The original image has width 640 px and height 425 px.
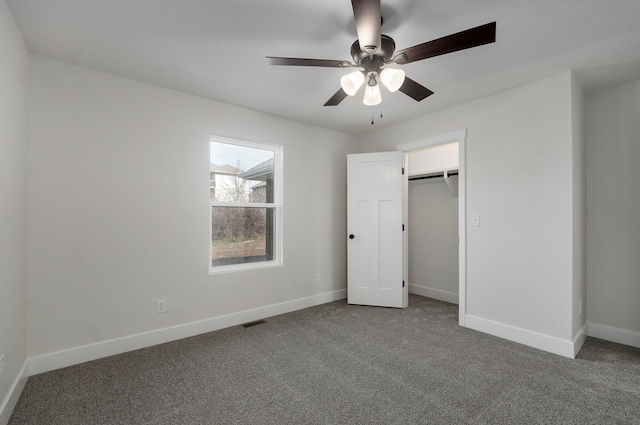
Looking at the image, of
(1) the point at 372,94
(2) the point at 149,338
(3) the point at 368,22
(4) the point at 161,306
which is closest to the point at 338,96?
(1) the point at 372,94

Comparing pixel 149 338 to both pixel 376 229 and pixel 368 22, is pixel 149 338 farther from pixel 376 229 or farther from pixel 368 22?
pixel 368 22

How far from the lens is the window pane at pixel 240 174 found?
3.29m

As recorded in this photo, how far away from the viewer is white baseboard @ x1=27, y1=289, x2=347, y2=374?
7.48 ft

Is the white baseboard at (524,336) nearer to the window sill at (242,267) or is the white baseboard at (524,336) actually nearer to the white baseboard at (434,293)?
the white baseboard at (434,293)

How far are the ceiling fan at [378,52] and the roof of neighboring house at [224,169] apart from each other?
1.67 meters

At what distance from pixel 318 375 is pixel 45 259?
2260 millimetres

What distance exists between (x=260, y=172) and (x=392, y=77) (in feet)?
7.06

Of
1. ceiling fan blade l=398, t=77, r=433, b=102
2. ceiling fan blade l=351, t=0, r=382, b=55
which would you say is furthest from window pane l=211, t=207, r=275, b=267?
ceiling fan blade l=351, t=0, r=382, b=55

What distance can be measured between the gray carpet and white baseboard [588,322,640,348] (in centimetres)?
13

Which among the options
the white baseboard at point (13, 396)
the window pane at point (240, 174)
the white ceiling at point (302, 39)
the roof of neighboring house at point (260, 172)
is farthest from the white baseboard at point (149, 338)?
the white ceiling at point (302, 39)

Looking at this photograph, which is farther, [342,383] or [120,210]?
[120,210]

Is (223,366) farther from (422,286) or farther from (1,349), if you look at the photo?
(422,286)

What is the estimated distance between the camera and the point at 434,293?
4250 millimetres

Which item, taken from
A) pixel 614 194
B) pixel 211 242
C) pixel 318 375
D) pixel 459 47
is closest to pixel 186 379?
pixel 318 375
